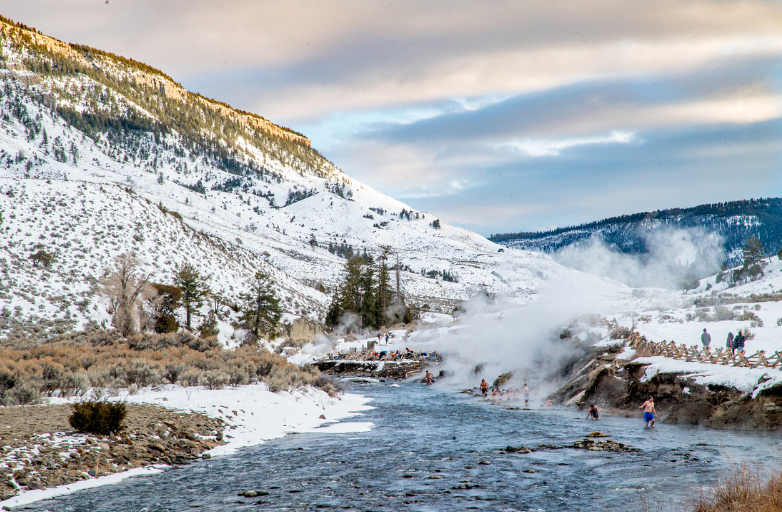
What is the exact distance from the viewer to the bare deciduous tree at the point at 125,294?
41.3 metres

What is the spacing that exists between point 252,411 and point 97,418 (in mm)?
7425

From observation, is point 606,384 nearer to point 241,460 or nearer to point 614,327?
point 614,327

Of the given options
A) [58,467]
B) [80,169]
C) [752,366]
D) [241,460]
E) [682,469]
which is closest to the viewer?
[58,467]

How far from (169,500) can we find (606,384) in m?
22.3

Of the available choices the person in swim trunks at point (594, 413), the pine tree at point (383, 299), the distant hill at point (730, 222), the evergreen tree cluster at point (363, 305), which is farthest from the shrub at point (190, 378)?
the distant hill at point (730, 222)

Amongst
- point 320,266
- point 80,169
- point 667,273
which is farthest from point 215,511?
point 80,169

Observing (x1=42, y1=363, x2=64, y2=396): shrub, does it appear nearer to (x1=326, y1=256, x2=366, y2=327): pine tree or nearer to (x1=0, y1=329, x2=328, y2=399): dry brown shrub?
(x1=0, y1=329, x2=328, y2=399): dry brown shrub

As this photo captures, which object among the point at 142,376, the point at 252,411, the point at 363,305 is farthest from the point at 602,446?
the point at 363,305

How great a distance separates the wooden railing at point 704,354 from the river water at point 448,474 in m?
3.59

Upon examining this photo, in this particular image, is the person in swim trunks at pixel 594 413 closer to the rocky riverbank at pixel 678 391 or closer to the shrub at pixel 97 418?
the rocky riverbank at pixel 678 391

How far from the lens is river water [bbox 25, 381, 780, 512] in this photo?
10.4 meters

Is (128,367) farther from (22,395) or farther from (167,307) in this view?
(167,307)

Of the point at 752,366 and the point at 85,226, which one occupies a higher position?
the point at 85,226

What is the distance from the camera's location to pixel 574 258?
48.0 meters
